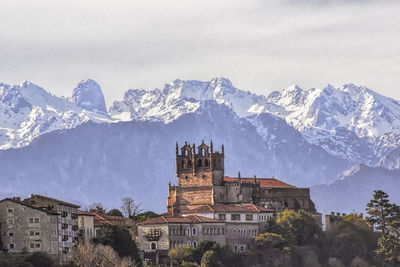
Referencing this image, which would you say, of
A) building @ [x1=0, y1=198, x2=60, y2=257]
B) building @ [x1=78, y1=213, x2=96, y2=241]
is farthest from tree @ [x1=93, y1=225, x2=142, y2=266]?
building @ [x1=0, y1=198, x2=60, y2=257]

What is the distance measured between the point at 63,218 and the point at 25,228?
927cm

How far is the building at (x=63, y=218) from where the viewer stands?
593 ft

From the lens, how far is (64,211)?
604 ft

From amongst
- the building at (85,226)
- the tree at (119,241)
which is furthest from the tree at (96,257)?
the building at (85,226)

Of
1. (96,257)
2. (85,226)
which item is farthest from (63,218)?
(85,226)

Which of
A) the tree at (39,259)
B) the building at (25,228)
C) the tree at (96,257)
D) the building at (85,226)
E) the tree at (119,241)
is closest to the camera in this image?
the tree at (39,259)

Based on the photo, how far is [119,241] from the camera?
190000 millimetres

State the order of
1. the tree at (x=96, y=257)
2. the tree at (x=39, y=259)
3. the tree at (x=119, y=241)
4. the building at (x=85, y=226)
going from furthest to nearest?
1. the building at (x=85, y=226)
2. the tree at (x=119, y=241)
3. the tree at (x=96, y=257)
4. the tree at (x=39, y=259)

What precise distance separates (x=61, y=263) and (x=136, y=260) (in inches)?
684

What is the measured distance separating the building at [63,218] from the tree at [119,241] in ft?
13.0

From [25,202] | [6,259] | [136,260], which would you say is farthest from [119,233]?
[6,259]

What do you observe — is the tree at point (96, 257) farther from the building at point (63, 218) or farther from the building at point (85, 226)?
the building at point (85, 226)

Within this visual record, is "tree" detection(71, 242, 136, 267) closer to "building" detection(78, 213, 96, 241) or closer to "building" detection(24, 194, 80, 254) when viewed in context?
"building" detection(24, 194, 80, 254)

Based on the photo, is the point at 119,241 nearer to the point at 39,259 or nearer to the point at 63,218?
the point at 63,218
